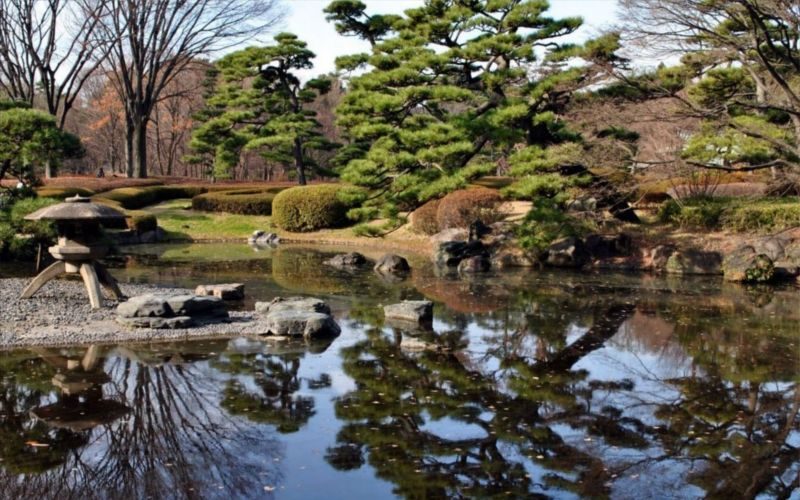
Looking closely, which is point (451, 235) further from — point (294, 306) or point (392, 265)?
point (294, 306)

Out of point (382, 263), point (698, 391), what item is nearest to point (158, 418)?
point (698, 391)

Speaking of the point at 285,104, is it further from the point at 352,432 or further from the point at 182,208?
the point at 352,432

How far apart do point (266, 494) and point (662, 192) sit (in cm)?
1862

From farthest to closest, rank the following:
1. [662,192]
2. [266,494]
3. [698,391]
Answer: [662,192]
[698,391]
[266,494]

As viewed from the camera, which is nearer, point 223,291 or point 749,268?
point 223,291

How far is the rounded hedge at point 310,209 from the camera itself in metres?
23.9

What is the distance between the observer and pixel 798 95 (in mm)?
13844

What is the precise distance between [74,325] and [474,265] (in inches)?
384

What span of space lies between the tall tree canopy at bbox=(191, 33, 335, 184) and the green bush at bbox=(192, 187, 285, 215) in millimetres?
3395

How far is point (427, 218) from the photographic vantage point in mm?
22156

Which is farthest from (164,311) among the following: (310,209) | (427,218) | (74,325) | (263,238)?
(310,209)

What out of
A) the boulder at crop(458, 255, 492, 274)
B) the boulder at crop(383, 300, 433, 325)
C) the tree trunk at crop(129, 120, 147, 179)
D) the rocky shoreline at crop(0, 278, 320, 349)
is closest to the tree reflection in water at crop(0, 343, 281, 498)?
the rocky shoreline at crop(0, 278, 320, 349)

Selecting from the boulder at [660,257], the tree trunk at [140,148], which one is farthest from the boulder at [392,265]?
the tree trunk at [140,148]

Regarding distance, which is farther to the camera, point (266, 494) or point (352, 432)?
point (352, 432)
